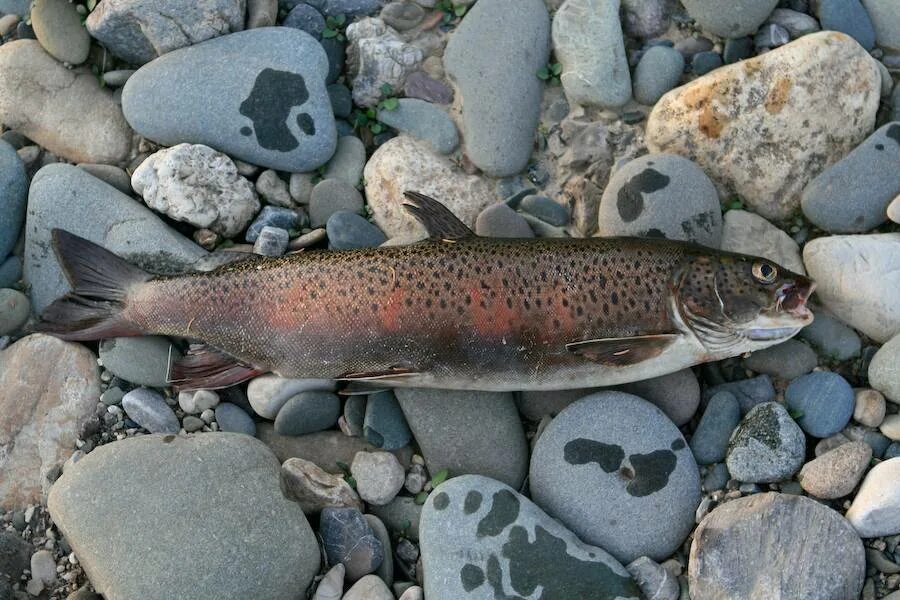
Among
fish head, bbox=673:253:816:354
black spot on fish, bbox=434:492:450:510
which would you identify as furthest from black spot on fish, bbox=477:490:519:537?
fish head, bbox=673:253:816:354

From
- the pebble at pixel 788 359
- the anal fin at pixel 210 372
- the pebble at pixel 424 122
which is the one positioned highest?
the pebble at pixel 424 122

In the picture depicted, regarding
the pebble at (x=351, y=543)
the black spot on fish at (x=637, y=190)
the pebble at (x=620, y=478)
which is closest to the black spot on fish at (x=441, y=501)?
the pebble at (x=351, y=543)

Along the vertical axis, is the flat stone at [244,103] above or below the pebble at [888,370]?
above

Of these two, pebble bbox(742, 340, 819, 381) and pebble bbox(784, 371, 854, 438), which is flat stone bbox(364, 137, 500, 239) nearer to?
pebble bbox(742, 340, 819, 381)

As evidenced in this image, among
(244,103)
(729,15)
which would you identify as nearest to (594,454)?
(729,15)

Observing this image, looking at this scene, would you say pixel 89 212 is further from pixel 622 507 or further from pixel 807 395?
pixel 807 395

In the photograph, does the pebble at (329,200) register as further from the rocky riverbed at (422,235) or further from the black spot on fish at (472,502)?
the black spot on fish at (472,502)

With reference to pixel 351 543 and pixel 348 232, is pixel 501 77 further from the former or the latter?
pixel 351 543
